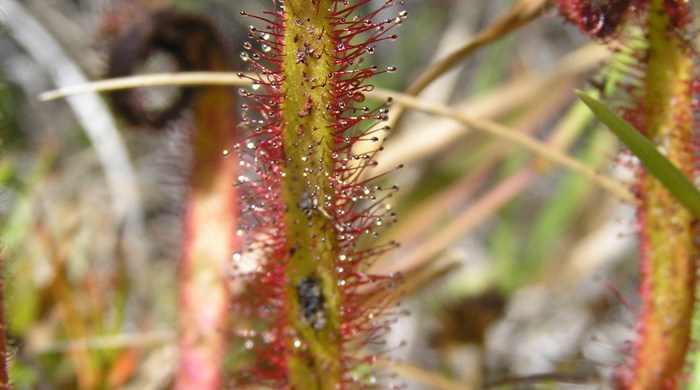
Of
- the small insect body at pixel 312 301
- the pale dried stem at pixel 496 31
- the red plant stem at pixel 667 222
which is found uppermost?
the pale dried stem at pixel 496 31

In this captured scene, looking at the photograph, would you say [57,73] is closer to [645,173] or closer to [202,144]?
[202,144]

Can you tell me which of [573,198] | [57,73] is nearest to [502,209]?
[573,198]

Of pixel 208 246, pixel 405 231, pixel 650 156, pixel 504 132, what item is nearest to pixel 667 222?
pixel 650 156

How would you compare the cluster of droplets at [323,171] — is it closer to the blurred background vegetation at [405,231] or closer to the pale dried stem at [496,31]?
the pale dried stem at [496,31]

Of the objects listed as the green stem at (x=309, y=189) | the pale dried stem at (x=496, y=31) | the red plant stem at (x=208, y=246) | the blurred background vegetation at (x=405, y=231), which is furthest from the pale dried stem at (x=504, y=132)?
the green stem at (x=309, y=189)

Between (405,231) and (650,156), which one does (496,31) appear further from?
(405,231)

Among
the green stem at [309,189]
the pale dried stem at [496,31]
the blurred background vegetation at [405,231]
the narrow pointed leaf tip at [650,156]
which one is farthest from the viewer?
the blurred background vegetation at [405,231]
